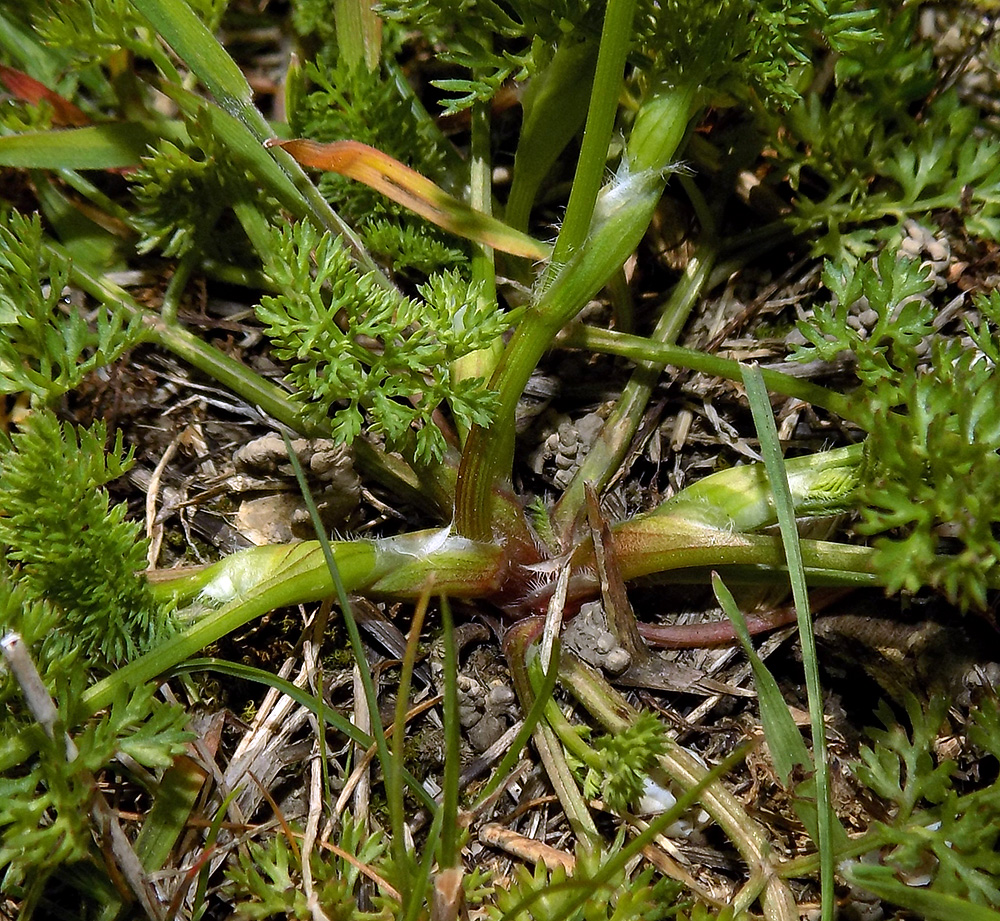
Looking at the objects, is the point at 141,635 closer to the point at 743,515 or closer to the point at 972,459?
the point at 743,515

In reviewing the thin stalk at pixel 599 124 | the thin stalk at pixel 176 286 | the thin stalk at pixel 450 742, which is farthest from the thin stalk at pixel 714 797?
the thin stalk at pixel 176 286

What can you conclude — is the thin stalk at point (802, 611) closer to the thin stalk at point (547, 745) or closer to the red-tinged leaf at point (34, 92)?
the thin stalk at point (547, 745)

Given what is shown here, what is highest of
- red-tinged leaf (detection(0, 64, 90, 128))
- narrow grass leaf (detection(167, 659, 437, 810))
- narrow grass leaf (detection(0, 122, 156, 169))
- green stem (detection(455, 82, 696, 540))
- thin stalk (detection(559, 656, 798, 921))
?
red-tinged leaf (detection(0, 64, 90, 128))

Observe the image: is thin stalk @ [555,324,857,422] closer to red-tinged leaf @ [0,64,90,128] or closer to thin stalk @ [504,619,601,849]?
thin stalk @ [504,619,601,849]

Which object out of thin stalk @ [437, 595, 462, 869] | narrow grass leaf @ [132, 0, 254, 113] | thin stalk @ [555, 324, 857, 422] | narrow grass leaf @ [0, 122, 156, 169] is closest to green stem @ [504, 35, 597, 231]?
thin stalk @ [555, 324, 857, 422]

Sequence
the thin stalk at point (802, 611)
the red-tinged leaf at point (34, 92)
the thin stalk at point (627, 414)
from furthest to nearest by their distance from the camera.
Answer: the red-tinged leaf at point (34, 92) → the thin stalk at point (627, 414) → the thin stalk at point (802, 611)

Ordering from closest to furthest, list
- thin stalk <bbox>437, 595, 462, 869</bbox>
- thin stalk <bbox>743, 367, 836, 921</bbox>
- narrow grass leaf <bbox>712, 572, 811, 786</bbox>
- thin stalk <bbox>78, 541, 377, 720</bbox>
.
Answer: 1. thin stalk <bbox>437, 595, 462, 869</bbox>
2. thin stalk <bbox>743, 367, 836, 921</bbox>
3. thin stalk <bbox>78, 541, 377, 720</bbox>
4. narrow grass leaf <bbox>712, 572, 811, 786</bbox>

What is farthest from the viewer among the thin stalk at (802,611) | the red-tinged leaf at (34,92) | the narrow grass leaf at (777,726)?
the red-tinged leaf at (34,92)

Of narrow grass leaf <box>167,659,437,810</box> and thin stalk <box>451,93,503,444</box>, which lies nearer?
narrow grass leaf <box>167,659,437,810</box>
